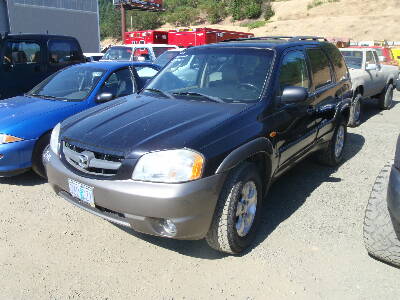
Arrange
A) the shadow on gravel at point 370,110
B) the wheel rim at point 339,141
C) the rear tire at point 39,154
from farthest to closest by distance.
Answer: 1. the shadow on gravel at point 370,110
2. the wheel rim at point 339,141
3. the rear tire at point 39,154

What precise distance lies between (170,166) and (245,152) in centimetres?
63

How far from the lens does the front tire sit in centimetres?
281

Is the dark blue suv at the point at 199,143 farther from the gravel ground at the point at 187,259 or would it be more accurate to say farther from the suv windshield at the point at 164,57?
the suv windshield at the point at 164,57

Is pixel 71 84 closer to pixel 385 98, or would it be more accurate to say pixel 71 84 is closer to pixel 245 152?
pixel 245 152

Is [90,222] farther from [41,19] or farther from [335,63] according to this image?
[41,19]

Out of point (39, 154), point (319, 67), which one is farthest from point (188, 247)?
point (319, 67)

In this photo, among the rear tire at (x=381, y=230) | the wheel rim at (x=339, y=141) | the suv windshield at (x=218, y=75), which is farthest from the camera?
the wheel rim at (x=339, y=141)

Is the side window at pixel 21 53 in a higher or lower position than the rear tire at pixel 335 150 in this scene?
higher

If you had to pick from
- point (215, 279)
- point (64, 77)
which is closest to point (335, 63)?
point (215, 279)

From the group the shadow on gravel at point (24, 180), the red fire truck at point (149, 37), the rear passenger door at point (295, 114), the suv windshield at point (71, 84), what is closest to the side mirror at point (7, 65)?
the suv windshield at point (71, 84)

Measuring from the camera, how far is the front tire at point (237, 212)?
281 centimetres

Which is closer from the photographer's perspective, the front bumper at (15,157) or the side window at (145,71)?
the front bumper at (15,157)

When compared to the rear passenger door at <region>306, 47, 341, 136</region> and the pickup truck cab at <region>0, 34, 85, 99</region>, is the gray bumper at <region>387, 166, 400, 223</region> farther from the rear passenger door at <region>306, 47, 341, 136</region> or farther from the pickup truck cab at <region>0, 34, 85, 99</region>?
the pickup truck cab at <region>0, 34, 85, 99</region>

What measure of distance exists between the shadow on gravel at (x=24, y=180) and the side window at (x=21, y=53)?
3622mm
